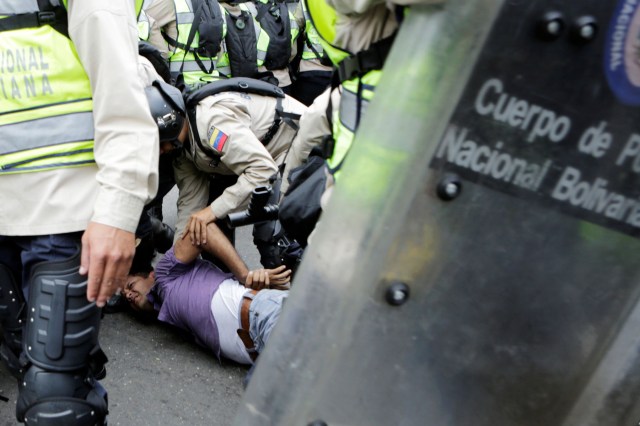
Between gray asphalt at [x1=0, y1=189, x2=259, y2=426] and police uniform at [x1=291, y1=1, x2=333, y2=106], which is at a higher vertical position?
police uniform at [x1=291, y1=1, x2=333, y2=106]

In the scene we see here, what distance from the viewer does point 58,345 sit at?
5.41 ft

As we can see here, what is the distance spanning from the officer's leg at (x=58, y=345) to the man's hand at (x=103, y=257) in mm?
114

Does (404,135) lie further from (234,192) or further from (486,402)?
(234,192)

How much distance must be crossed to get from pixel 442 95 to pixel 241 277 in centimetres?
281

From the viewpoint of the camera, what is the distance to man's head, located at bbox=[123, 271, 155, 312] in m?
3.36

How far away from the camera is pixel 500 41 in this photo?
622 millimetres

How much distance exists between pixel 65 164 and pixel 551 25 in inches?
52.3

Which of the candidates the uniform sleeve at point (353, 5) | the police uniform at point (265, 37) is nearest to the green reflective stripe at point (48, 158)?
the uniform sleeve at point (353, 5)

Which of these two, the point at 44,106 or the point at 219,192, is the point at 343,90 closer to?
the point at 44,106

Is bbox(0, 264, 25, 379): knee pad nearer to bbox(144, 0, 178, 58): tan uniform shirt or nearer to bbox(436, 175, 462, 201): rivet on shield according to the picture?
bbox(436, 175, 462, 201): rivet on shield

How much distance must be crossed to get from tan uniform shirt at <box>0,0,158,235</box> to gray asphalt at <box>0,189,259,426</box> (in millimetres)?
1313

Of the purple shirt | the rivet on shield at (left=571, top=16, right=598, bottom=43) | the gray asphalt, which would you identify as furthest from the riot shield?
the purple shirt

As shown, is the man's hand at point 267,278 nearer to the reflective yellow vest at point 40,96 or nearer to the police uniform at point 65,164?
the police uniform at point 65,164

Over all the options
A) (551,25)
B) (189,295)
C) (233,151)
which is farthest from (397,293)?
(233,151)
